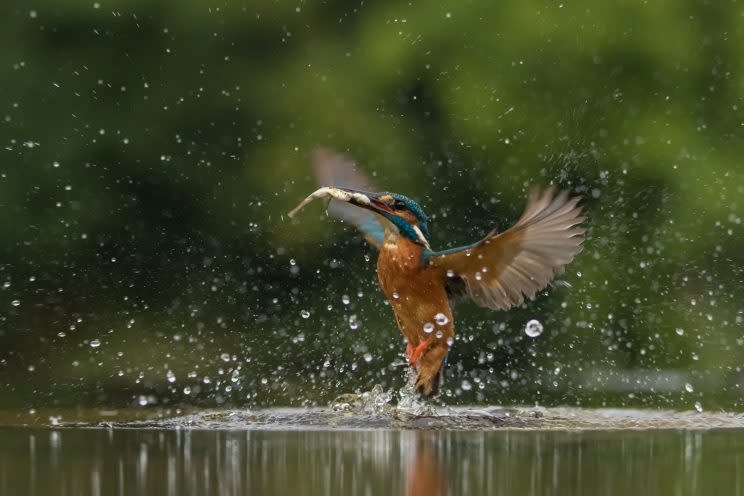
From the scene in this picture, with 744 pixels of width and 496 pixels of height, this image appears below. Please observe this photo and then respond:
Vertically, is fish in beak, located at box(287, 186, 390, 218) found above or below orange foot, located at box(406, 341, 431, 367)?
above

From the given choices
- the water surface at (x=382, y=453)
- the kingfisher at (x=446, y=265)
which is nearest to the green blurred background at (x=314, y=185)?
the water surface at (x=382, y=453)

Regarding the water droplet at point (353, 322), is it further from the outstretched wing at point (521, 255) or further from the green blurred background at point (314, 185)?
the outstretched wing at point (521, 255)

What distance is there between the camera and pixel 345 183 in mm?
6590

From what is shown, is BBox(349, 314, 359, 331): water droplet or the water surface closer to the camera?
the water surface

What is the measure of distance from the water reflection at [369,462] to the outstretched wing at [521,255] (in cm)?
59

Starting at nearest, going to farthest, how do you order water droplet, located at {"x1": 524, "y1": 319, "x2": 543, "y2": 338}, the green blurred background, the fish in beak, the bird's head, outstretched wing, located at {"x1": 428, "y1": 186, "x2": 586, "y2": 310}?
1. the fish in beak
2. outstretched wing, located at {"x1": 428, "y1": 186, "x2": 586, "y2": 310}
3. the bird's head
4. water droplet, located at {"x1": 524, "y1": 319, "x2": 543, "y2": 338}
5. the green blurred background

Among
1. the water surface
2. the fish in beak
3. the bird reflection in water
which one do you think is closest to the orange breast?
the fish in beak

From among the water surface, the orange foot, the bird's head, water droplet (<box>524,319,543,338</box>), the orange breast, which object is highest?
the bird's head

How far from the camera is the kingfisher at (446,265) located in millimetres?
5793

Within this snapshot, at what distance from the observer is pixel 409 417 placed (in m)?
6.22

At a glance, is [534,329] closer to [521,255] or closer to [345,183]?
[345,183]

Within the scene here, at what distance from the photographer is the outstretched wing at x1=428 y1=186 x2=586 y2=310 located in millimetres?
5750

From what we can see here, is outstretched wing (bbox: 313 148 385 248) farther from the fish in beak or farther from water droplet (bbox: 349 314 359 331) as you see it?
water droplet (bbox: 349 314 359 331)

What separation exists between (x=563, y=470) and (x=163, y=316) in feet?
22.8
